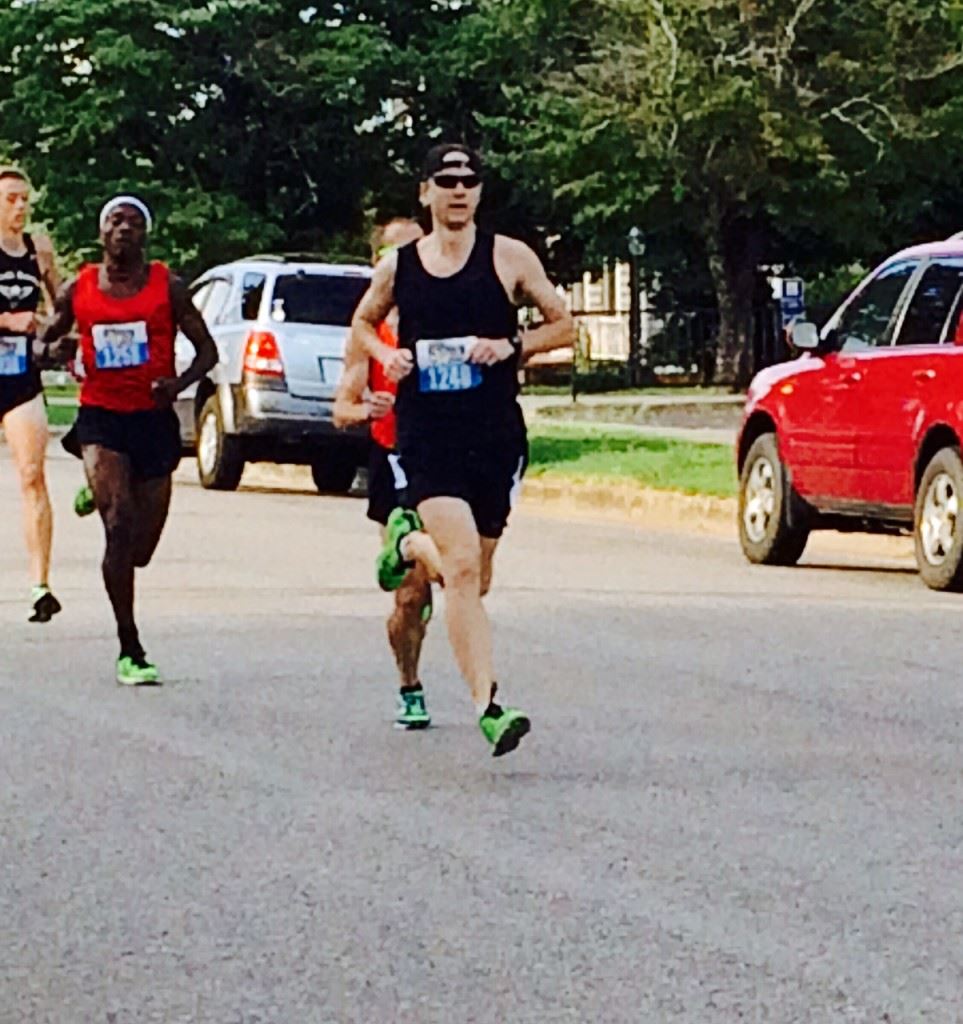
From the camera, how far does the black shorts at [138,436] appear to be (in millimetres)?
12367

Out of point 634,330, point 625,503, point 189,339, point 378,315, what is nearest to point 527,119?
point 634,330

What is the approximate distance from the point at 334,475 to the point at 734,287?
2681 cm

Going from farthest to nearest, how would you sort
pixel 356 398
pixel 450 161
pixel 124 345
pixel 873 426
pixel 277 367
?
1. pixel 277 367
2. pixel 873 426
3. pixel 124 345
4. pixel 356 398
5. pixel 450 161

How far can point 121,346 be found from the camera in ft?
40.5

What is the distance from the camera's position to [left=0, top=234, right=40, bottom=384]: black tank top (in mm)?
14281

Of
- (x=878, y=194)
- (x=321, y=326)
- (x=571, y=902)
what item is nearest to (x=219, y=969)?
(x=571, y=902)

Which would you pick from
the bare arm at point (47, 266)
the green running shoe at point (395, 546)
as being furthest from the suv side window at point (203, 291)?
the green running shoe at point (395, 546)

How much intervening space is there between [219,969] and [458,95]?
50.4m

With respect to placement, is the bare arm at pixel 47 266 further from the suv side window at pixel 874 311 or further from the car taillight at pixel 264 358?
the car taillight at pixel 264 358

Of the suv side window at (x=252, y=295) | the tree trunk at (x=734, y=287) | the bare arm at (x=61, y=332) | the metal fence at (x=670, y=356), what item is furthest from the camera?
the metal fence at (x=670, y=356)

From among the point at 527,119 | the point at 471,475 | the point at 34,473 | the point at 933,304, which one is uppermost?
the point at 527,119

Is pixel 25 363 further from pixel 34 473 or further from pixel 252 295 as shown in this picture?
pixel 252 295

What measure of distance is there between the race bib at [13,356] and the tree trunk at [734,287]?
123 ft

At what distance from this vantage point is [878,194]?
52.7 meters
